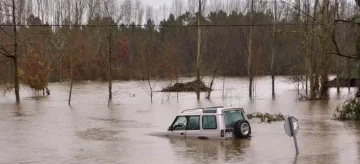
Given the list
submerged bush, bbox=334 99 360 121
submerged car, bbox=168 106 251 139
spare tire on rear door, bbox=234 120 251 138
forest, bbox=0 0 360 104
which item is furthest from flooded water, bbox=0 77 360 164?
forest, bbox=0 0 360 104

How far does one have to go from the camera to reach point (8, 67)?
7188cm

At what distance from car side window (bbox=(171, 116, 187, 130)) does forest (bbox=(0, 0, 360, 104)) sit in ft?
66.5

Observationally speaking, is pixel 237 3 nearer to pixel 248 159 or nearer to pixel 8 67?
pixel 8 67

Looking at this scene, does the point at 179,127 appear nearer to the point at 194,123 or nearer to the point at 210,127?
the point at 194,123

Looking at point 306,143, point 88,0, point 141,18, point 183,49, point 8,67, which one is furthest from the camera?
point 141,18

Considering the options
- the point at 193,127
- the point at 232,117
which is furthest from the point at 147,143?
the point at 232,117

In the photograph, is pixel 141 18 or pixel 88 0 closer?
pixel 88 0

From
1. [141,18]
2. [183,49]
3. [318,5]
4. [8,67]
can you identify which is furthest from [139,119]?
[141,18]

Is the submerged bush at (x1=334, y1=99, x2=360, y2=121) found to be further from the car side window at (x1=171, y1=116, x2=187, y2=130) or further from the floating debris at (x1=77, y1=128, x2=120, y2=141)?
the floating debris at (x1=77, y1=128, x2=120, y2=141)

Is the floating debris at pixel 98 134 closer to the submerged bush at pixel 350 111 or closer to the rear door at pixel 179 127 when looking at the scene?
the rear door at pixel 179 127

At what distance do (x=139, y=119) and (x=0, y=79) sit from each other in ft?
132

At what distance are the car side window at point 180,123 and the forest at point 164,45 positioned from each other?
20276 mm

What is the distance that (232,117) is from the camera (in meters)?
21.4

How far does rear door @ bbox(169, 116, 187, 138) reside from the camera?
22.0m
